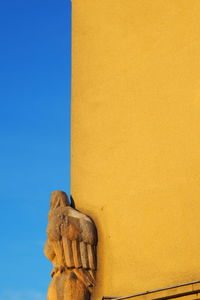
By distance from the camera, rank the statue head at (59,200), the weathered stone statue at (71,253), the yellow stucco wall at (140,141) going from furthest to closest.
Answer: the statue head at (59,200)
the weathered stone statue at (71,253)
the yellow stucco wall at (140,141)

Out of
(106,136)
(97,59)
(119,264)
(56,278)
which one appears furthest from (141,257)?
(97,59)

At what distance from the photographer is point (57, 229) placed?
757 centimetres

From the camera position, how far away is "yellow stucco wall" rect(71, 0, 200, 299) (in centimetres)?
691

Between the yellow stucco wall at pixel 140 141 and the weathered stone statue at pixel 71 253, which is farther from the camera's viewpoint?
the weathered stone statue at pixel 71 253

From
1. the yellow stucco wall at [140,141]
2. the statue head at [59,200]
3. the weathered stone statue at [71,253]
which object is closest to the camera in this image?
the yellow stucco wall at [140,141]

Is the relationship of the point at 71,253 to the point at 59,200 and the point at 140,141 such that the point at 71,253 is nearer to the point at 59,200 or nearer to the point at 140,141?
the point at 59,200

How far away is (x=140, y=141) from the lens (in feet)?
24.7

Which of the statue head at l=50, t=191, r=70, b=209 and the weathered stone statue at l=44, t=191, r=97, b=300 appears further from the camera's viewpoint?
the statue head at l=50, t=191, r=70, b=209

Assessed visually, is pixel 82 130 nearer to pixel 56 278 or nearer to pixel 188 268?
pixel 56 278

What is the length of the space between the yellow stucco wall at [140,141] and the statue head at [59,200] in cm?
20

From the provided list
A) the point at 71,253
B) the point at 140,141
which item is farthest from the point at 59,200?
the point at 140,141

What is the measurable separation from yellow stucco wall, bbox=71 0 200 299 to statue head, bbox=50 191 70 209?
0.65 ft

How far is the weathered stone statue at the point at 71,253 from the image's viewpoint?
24.0ft

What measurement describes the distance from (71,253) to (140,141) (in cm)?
142
